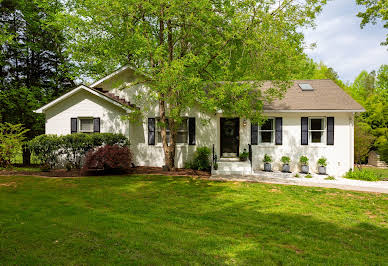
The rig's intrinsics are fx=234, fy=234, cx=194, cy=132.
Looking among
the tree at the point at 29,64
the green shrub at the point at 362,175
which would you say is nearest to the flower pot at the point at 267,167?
the green shrub at the point at 362,175

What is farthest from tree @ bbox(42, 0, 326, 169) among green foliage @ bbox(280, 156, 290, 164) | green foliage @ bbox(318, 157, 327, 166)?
green foliage @ bbox(318, 157, 327, 166)

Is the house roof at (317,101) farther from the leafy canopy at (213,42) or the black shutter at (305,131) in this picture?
the leafy canopy at (213,42)

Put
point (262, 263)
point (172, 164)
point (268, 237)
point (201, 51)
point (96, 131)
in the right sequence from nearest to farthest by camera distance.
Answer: point (262, 263), point (268, 237), point (201, 51), point (172, 164), point (96, 131)

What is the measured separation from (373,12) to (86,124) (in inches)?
708

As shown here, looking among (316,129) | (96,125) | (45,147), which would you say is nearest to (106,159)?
(96,125)

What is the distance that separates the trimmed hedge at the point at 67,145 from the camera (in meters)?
11.8

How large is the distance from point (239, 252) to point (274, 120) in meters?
10.8

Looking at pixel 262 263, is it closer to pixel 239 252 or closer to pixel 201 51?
pixel 239 252

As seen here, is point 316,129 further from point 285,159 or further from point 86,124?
point 86,124

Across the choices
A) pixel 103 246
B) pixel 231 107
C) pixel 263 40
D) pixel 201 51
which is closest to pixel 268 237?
pixel 103 246

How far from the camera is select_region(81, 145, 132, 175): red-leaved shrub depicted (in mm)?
10711

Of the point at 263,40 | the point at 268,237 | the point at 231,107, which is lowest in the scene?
the point at 268,237

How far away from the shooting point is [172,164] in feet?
40.3

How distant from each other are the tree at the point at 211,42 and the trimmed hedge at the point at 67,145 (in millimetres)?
3462
